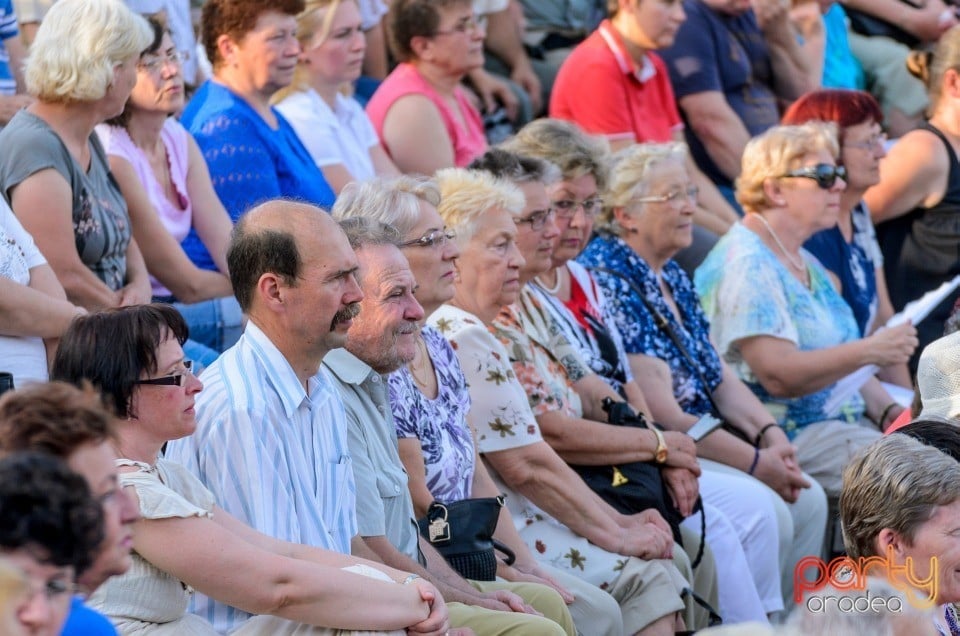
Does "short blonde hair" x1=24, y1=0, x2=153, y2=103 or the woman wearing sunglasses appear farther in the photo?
the woman wearing sunglasses

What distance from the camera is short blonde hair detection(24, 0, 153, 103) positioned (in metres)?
4.22

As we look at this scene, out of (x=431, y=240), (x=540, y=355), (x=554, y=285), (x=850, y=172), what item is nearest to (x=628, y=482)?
(x=540, y=355)

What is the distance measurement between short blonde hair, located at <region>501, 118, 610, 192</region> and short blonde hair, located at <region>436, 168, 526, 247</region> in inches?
22.9

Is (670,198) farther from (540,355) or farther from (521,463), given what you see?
(521,463)

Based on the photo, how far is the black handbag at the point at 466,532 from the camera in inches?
148

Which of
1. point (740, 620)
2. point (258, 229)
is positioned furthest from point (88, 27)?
point (740, 620)

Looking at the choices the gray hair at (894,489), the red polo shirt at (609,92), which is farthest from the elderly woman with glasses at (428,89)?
the gray hair at (894,489)

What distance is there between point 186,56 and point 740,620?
127 inches

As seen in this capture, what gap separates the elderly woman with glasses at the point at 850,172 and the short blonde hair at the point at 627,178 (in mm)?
1077

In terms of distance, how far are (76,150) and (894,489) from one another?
2.54 meters

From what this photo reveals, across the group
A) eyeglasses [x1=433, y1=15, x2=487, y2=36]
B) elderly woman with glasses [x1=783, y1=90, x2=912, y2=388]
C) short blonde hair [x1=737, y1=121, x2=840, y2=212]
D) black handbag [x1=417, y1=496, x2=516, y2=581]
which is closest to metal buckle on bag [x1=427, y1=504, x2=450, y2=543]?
black handbag [x1=417, y1=496, x2=516, y2=581]

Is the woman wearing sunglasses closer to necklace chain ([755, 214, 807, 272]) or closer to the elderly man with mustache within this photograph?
necklace chain ([755, 214, 807, 272])

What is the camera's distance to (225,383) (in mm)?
3273

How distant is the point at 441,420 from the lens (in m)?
3.98
